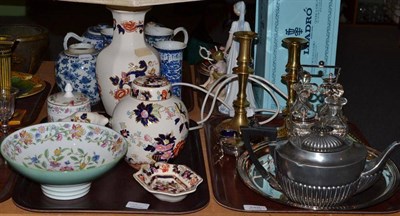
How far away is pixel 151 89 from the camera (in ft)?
3.98

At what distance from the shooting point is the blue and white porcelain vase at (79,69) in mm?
1530

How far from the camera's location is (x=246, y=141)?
1182mm

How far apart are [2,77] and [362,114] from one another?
7.34 feet

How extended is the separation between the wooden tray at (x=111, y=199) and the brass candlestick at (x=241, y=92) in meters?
0.11

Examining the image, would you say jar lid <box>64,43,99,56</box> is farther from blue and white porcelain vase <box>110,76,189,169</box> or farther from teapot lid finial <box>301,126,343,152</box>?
teapot lid finial <box>301,126,343,152</box>

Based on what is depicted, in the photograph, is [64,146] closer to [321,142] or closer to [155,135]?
[155,135]

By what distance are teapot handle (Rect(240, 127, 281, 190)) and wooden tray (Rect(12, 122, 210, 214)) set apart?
0.10 meters

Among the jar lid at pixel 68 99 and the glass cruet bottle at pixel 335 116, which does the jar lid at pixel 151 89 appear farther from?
the glass cruet bottle at pixel 335 116

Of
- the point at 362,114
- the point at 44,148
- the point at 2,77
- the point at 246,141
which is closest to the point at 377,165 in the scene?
the point at 246,141

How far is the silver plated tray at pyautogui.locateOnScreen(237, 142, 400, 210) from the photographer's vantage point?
1.13 metres

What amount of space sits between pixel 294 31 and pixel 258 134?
45 cm

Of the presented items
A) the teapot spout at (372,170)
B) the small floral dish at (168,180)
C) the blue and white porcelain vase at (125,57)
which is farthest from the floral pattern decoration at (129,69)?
the teapot spout at (372,170)

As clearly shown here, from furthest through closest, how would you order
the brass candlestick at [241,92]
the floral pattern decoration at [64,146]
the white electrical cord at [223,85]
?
the white electrical cord at [223,85], the brass candlestick at [241,92], the floral pattern decoration at [64,146]

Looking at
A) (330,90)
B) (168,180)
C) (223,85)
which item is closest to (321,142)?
(330,90)
